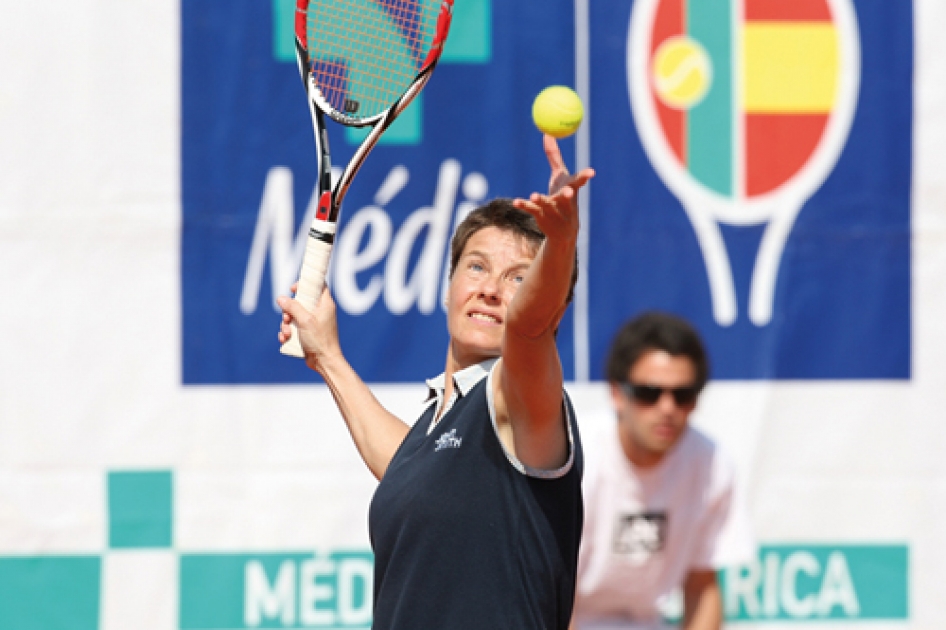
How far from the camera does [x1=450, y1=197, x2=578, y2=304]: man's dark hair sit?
7.04 ft

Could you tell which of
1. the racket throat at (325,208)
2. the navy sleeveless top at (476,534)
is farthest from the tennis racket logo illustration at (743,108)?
the navy sleeveless top at (476,534)

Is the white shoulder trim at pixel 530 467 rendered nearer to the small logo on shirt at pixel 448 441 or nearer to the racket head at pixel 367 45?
the small logo on shirt at pixel 448 441

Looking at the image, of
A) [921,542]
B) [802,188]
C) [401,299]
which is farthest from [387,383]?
[921,542]

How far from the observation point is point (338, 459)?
151 inches

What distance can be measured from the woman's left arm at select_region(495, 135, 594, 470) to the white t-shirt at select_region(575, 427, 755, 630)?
1075 millimetres

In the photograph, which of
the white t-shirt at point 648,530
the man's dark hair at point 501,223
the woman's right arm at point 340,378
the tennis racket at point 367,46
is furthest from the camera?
the tennis racket at point 367,46

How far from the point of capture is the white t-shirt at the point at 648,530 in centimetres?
292

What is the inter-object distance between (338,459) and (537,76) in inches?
53.0

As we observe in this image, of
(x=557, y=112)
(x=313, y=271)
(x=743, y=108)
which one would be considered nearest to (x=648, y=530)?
(x=313, y=271)

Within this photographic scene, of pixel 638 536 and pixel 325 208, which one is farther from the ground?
pixel 325 208

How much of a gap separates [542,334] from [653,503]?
1323 millimetres

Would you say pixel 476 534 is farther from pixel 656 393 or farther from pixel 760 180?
pixel 760 180

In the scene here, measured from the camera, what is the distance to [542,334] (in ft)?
5.82

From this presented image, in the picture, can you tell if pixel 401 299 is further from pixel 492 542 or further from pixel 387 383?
pixel 492 542
